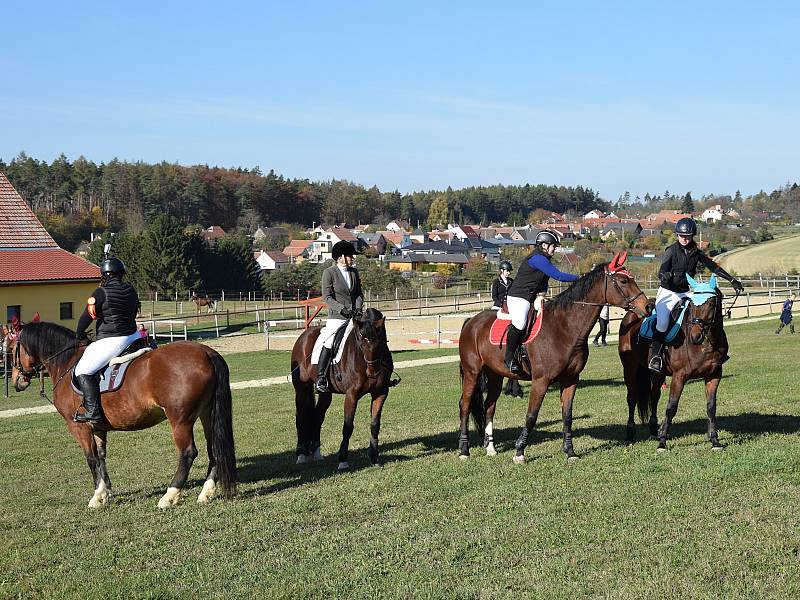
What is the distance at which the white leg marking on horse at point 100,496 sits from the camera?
10.1 meters

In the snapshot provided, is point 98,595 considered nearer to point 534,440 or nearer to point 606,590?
point 606,590

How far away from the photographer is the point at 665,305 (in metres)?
11.8

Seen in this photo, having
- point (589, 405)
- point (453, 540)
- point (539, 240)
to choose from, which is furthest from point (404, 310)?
point (453, 540)

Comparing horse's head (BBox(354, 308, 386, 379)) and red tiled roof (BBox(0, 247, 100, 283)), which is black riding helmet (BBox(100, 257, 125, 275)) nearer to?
horse's head (BBox(354, 308, 386, 379))

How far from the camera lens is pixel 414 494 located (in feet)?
32.1

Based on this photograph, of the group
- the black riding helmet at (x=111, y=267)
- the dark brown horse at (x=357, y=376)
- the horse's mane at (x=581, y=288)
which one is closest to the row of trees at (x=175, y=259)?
the dark brown horse at (x=357, y=376)

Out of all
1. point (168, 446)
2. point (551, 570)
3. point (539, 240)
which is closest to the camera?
point (551, 570)

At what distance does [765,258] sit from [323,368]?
84586mm

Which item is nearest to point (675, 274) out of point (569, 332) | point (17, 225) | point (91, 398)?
point (569, 332)

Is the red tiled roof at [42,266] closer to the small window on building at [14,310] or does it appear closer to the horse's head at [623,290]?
the small window on building at [14,310]

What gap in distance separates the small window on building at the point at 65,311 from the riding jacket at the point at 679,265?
38587 millimetres

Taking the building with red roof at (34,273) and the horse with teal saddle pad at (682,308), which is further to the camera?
the building with red roof at (34,273)

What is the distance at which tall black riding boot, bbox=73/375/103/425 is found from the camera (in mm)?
10336

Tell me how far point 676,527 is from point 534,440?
5.25m
